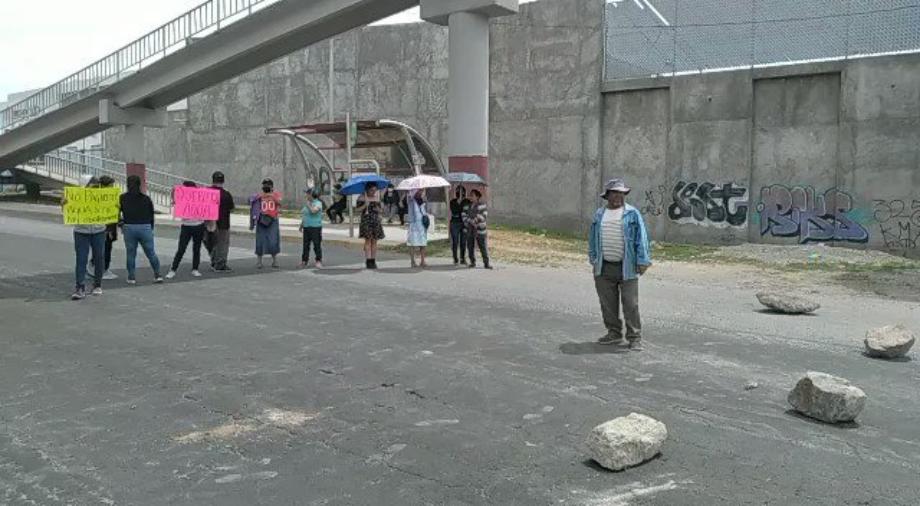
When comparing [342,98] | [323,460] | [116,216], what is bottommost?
[323,460]

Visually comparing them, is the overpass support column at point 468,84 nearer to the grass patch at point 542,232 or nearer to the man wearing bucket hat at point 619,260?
the grass patch at point 542,232

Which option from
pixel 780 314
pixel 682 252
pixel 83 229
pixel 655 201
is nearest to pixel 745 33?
pixel 655 201

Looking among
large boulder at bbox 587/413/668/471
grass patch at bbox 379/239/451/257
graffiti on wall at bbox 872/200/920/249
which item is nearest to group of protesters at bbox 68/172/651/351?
grass patch at bbox 379/239/451/257

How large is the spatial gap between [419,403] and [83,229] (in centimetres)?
742

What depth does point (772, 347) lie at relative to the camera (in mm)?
8094

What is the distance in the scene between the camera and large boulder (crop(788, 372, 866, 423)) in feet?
17.7

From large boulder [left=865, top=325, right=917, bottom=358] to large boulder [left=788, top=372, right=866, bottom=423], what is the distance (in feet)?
7.91

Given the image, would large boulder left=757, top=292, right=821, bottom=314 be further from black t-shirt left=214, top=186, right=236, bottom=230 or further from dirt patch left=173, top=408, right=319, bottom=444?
black t-shirt left=214, top=186, right=236, bottom=230

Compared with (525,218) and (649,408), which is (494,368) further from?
(525,218)

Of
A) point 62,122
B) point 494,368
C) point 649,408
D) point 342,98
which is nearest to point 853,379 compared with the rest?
point 649,408

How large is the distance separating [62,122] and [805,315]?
2878 cm

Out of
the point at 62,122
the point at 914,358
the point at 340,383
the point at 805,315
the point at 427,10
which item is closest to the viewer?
the point at 340,383

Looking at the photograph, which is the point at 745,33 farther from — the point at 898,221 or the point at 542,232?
the point at 542,232

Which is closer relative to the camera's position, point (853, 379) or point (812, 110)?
point (853, 379)
